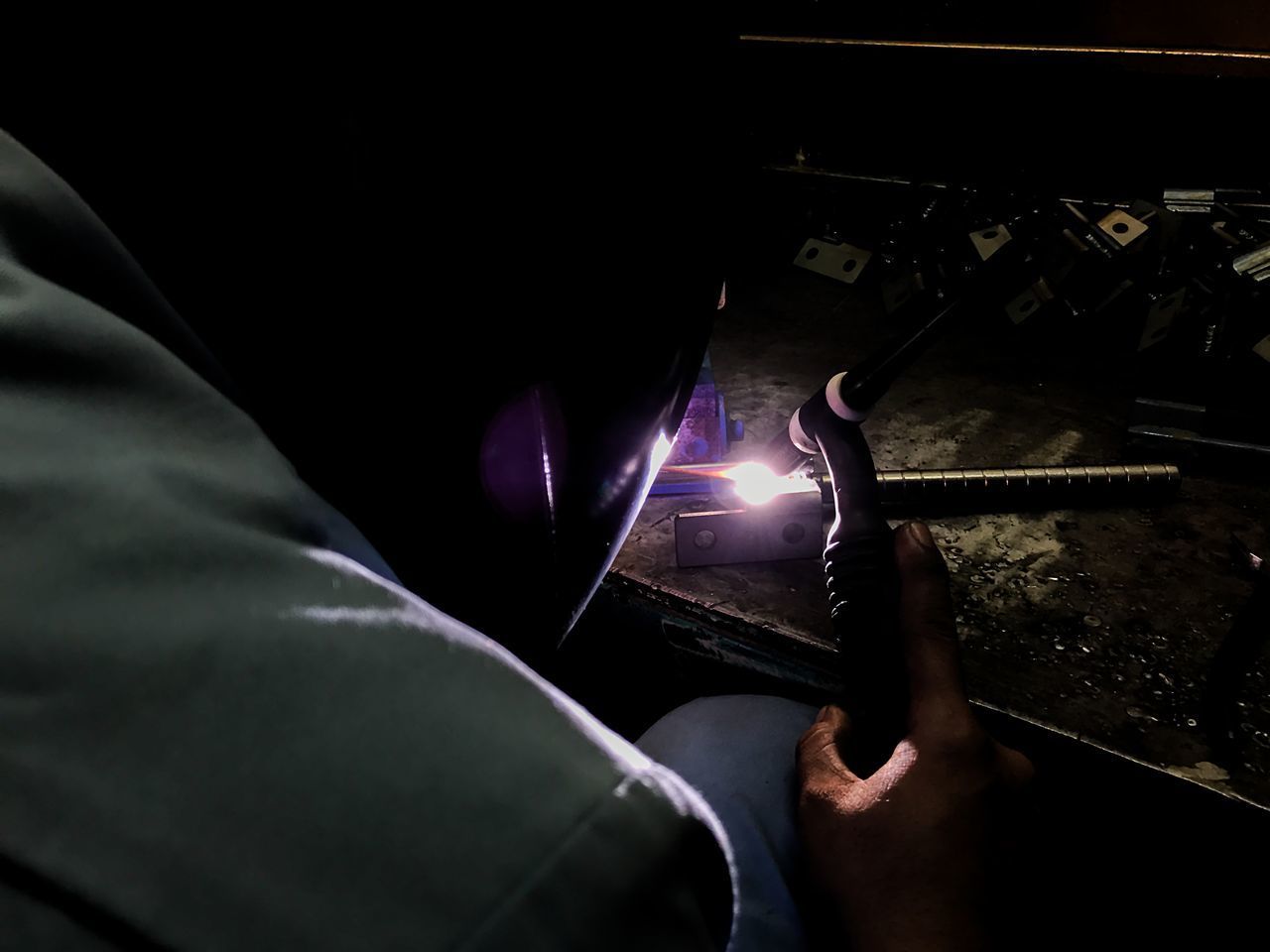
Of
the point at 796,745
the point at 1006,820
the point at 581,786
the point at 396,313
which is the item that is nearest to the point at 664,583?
the point at 796,745

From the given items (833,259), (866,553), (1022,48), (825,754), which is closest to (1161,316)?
(1022,48)

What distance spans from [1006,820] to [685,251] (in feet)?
2.38

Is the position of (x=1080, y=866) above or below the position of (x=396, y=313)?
below

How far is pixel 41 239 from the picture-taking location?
32 cm

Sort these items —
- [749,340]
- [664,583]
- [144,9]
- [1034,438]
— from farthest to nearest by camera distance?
[749,340], [1034,438], [664,583], [144,9]

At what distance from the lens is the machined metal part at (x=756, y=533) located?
1.07m

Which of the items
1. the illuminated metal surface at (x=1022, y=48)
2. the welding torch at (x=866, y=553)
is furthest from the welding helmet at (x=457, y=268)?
the illuminated metal surface at (x=1022, y=48)

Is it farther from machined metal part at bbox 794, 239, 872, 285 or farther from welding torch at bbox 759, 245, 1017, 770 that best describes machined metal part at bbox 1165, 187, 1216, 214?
welding torch at bbox 759, 245, 1017, 770

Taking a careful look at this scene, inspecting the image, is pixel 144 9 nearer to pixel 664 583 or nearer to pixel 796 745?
pixel 664 583

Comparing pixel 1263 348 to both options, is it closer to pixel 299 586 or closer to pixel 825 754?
pixel 825 754

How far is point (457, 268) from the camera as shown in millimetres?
522

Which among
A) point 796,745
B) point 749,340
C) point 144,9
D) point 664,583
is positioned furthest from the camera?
point 749,340

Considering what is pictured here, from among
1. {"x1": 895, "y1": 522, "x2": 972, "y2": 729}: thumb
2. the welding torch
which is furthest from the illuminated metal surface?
{"x1": 895, "y1": 522, "x2": 972, "y2": 729}: thumb

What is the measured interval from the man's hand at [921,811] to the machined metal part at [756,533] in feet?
0.66
